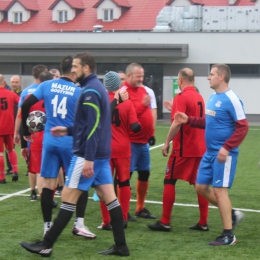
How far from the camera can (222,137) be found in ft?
22.4

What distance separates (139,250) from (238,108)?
1789mm

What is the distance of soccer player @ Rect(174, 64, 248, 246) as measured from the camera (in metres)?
6.72

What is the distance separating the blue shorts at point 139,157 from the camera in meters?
8.26

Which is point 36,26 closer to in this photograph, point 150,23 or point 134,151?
point 150,23

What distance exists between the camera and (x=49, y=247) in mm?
6160

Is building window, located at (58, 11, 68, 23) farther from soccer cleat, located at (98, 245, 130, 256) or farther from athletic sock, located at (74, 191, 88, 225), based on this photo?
soccer cleat, located at (98, 245, 130, 256)

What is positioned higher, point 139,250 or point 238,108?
point 238,108

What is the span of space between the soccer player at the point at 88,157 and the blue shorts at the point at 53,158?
0.77 metres

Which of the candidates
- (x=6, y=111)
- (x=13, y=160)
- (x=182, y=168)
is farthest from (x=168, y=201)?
(x=6, y=111)

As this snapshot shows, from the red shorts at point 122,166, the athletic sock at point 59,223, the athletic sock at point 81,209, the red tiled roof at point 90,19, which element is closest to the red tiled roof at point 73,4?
the red tiled roof at point 90,19

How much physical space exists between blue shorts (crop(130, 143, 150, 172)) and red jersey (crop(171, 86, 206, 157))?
2.26ft

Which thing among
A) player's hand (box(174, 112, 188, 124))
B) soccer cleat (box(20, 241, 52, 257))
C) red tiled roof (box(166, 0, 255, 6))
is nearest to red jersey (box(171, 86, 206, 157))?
player's hand (box(174, 112, 188, 124))

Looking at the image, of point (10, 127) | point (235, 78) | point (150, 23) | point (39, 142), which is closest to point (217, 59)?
point (235, 78)

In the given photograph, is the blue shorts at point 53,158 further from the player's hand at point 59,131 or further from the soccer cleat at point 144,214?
the soccer cleat at point 144,214
